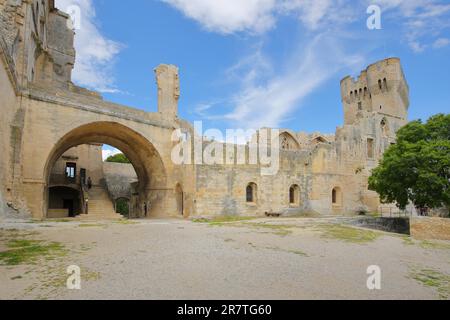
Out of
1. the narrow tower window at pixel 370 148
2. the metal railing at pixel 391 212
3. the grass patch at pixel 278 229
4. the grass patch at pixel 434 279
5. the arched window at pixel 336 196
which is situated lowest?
the metal railing at pixel 391 212

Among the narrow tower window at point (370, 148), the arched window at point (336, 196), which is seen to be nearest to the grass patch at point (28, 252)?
the arched window at point (336, 196)

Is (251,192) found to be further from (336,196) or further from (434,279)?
(434,279)

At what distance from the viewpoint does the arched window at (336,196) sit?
2375 cm

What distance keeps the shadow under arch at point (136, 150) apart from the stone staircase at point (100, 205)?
8.12 feet

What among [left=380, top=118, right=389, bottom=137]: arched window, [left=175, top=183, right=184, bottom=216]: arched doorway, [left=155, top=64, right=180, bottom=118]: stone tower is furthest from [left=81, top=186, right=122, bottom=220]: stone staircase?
[left=380, top=118, right=389, bottom=137]: arched window

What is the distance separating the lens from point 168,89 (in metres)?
23.2

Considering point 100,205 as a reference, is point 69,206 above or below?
below

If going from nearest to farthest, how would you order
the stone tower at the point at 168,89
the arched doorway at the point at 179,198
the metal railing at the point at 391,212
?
the arched doorway at the point at 179,198
the stone tower at the point at 168,89
the metal railing at the point at 391,212

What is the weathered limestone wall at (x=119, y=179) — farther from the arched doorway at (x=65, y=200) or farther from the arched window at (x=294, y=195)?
the arched window at (x=294, y=195)

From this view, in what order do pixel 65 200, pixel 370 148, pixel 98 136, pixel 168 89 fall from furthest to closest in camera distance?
pixel 65 200 → pixel 370 148 → pixel 168 89 → pixel 98 136

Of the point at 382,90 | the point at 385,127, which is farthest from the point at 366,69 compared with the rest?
the point at 385,127

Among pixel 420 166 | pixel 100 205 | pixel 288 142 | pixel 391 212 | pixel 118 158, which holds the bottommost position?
pixel 391 212

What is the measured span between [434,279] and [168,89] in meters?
20.9

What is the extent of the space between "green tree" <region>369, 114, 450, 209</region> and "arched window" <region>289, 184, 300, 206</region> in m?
5.13
